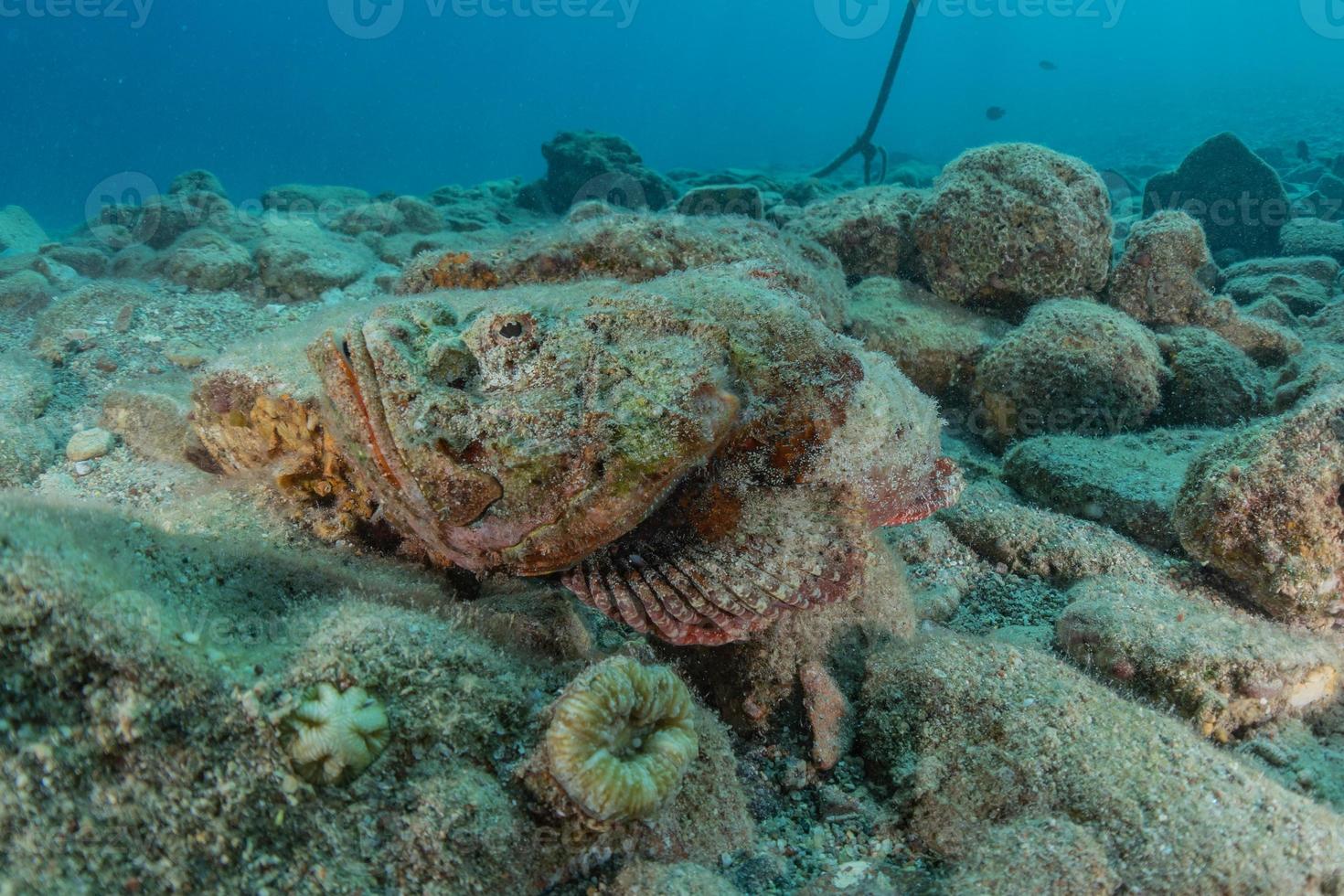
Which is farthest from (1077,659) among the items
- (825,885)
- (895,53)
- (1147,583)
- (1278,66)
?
(1278,66)

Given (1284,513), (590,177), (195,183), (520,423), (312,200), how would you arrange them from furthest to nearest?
(590,177) → (312,200) → (195,183) → (1284,513) → (520,423)

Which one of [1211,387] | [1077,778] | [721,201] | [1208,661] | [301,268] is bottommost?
[1208,661]

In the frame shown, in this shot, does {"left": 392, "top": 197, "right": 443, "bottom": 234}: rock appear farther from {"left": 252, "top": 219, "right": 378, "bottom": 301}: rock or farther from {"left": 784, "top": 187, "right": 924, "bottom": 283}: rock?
{"left": 784, "top": 187, "right": 924, "bottom": 283}: rock

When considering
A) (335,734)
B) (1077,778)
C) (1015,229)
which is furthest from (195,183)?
(1077,778)

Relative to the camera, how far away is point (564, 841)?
198 cm

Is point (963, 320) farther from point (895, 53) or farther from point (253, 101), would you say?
point (253, 101)

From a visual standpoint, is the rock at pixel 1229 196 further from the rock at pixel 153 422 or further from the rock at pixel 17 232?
the rock at pixel 17 232

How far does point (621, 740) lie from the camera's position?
82.9 inches

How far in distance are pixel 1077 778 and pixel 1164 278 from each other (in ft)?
23.6

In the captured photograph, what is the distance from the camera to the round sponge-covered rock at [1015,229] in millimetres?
7242

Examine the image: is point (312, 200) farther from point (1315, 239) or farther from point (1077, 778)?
point (1315, 239)

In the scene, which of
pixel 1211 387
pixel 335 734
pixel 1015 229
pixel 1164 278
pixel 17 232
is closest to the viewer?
pixel 335 734

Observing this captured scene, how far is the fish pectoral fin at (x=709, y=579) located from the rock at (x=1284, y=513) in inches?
92.1

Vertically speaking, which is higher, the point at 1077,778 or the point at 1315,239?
the point at 1315,239
